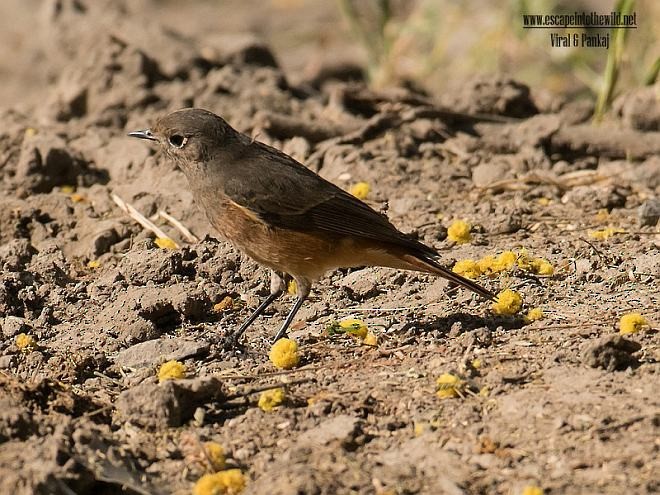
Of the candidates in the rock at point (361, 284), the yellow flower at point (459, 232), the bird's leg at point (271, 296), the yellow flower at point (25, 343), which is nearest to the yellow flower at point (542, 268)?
the yellow flower at point (459, 232)

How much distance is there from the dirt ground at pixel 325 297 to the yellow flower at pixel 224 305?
0.03 m

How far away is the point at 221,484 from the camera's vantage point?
4.31m

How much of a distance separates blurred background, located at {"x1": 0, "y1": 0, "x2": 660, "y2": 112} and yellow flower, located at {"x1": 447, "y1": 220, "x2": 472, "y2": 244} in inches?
106

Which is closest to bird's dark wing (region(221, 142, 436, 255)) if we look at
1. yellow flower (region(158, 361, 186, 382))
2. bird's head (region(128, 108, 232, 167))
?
bird's head (region(128, 108, 232, 167))

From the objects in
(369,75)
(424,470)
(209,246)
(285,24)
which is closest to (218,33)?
(285,24)

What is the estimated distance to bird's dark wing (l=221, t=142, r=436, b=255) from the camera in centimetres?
617

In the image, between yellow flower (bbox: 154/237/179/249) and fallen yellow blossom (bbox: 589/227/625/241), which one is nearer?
fallen yellow blossom (bbox: 589/227/625/241)

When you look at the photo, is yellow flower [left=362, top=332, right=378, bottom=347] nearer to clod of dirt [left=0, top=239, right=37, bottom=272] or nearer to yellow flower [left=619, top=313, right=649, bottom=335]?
yellow flower [left=619, top=313, right=649, bottom=335]

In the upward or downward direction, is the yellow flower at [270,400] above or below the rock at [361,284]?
above

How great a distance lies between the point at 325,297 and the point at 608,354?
6.79 feet

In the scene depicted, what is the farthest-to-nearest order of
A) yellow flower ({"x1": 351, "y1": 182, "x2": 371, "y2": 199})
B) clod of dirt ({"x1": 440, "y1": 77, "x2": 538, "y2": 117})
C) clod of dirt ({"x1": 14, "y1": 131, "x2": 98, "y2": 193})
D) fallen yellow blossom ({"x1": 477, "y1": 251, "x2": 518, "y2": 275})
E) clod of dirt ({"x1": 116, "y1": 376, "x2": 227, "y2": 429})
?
clod of dirt ({"x1": 440, "y1": 77, "x2": 538, "y2": 117}) < clod of dirt ({"x1": 14, "y1": 131, "x2": 98, "y2": 193}) < yellow flower ({"x1": 351, "y1": 182, "x2": 371, "y2": 199}) < fallen yellow blossom ({"x1": 477, "y1": 251, "x2": 518, "y2": 275}) < clod of dirt ({"x1": 116, "y1": 376, "x2": 227, "y2": 429})

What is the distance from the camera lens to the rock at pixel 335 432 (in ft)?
15.3

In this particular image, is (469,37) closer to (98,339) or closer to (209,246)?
(209,246)

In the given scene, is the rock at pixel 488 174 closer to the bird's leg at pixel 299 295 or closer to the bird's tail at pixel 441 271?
the bird's tail at pixel 441 271
